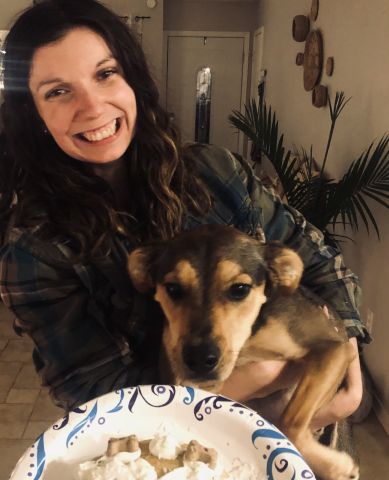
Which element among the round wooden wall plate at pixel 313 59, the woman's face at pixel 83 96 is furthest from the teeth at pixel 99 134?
the round wooden wall plate at pixel 313 59

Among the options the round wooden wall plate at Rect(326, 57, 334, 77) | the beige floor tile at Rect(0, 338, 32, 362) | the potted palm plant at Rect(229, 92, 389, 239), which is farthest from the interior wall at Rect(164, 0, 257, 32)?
the beige floor tile at Rect(0, 338, 32, 362)

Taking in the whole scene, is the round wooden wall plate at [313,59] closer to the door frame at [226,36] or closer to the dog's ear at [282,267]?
the door frame at [226,36]

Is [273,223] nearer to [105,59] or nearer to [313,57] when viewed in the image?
[105,59]

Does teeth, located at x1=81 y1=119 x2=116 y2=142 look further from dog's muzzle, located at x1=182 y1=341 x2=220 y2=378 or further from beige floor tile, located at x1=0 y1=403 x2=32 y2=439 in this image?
beige floor tile, located at x1=0 y1=403 x2=32 y2=439

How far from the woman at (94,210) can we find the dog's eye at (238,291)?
10 cm

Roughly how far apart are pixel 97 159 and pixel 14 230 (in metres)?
0.17

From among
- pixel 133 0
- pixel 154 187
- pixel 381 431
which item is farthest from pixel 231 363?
pixel 133 0

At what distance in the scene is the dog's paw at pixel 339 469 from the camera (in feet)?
2.21

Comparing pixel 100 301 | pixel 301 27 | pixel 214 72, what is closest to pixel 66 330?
pixel 100 301

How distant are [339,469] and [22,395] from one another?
2238 millimetres

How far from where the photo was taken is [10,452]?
7.11ft

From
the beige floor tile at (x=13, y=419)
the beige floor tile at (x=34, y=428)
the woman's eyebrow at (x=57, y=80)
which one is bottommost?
the beige floor tile at (x=13, y=419)

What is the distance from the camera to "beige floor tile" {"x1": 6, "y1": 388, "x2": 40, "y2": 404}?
2.54 m

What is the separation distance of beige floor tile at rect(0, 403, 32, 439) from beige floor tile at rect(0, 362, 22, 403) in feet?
0.31
